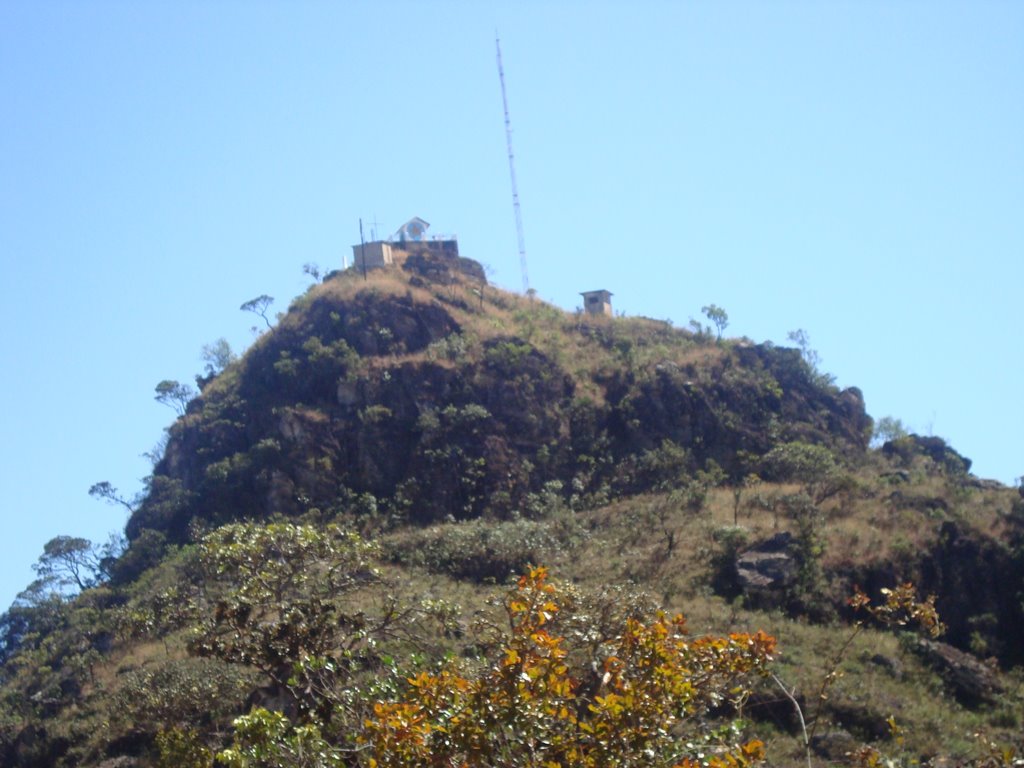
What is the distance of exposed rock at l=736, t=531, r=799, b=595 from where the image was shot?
30734mm

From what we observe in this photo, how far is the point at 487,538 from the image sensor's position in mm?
34281

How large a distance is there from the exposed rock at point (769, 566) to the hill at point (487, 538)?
0.19 ft

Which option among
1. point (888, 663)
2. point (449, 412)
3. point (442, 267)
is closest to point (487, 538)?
point (449, 412)

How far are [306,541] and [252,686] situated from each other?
3504 millimetres

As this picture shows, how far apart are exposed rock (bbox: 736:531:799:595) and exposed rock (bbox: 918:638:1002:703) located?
3.86 m

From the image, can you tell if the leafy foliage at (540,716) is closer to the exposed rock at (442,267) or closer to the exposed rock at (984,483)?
the exposed rock at (984,483)

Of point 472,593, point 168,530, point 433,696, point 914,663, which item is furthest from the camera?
point 168,530

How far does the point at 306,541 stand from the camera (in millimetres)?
18844

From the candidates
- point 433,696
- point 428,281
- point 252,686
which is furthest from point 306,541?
point 428,281

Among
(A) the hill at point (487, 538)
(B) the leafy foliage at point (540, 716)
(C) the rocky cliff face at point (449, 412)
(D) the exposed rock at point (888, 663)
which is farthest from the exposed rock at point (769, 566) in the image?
(B) the leafy foliage at point (540, 716)

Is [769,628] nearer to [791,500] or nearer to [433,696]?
[791,500]

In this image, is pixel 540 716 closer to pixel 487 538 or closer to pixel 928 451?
pixel 487 538

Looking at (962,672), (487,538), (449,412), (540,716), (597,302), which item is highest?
(597,302)

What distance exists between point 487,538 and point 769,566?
26.0ft
